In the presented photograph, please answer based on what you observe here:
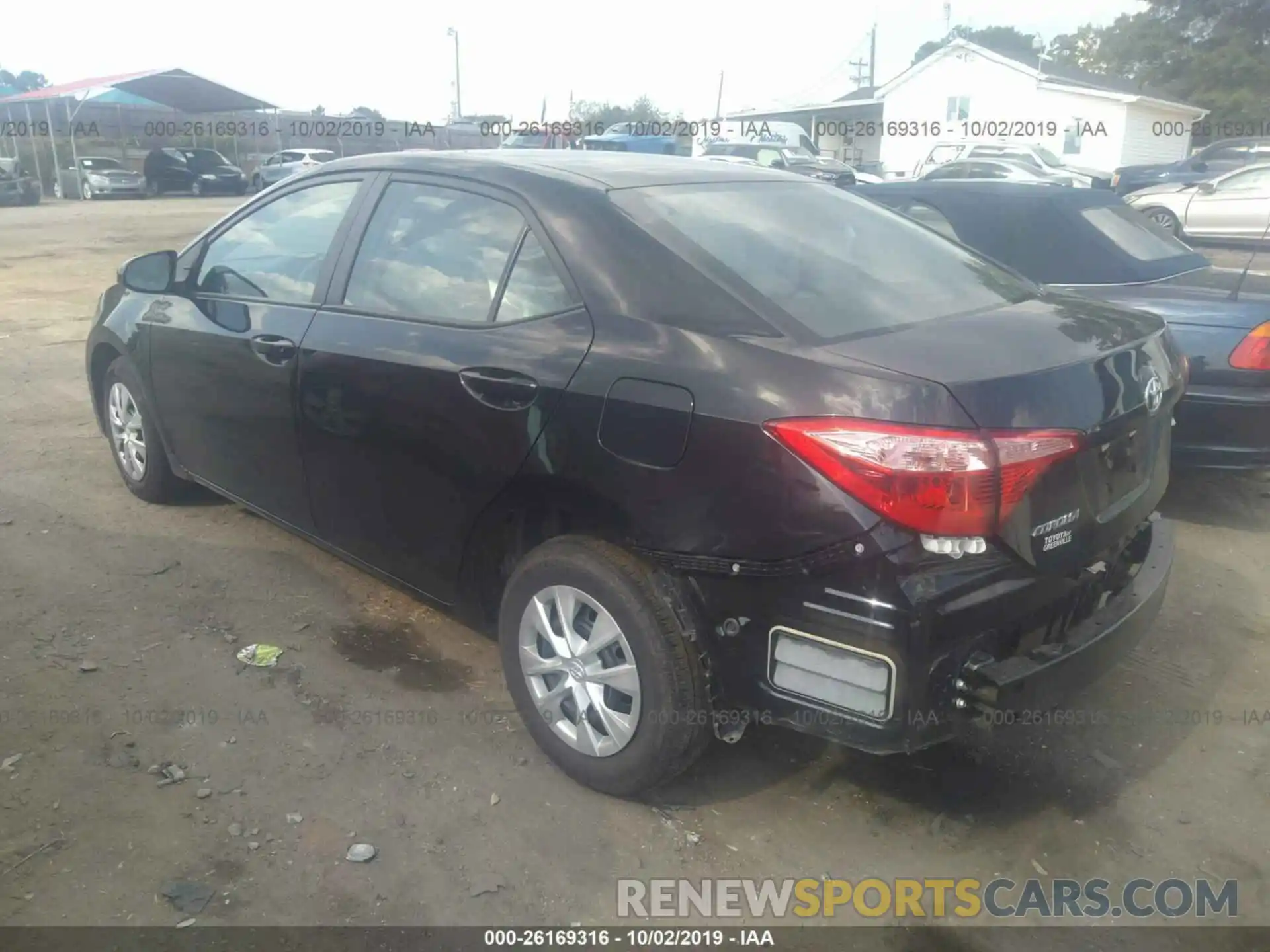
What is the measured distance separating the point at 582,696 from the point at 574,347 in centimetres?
98

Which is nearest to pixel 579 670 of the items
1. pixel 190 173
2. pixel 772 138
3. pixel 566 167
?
pixel 566 167

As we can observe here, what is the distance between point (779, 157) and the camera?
2436cm

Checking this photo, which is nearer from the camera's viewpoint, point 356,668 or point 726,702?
point 726,702

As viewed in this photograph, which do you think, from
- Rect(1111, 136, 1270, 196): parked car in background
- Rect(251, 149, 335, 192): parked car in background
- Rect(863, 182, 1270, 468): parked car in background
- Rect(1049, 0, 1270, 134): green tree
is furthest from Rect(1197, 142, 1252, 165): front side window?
Rect(251, 149, 335, 192): parked car in background

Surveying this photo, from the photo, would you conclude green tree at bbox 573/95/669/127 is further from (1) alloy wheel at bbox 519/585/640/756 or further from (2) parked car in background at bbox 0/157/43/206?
(1) alloy wheel at bbox 519/585/640/756

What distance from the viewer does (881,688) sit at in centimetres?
247

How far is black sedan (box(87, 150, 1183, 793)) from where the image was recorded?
7.96 feet

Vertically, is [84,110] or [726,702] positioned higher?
[84,110]

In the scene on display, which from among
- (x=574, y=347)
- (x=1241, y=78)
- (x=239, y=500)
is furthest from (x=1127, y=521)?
(x=1241, y=78)

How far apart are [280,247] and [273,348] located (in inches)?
19.2

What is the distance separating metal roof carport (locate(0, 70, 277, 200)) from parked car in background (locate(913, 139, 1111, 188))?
863 inches

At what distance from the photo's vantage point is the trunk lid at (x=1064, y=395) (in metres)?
2.45

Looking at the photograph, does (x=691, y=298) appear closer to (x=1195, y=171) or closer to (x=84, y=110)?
(x=1195, y=171)

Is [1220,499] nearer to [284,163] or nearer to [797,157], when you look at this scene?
[797,157]
